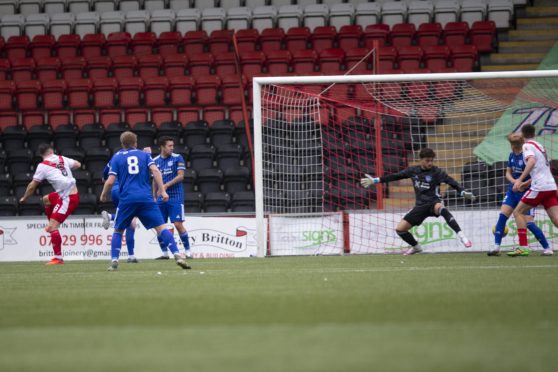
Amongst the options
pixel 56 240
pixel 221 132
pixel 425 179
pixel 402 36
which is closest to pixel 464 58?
pixel 402 36

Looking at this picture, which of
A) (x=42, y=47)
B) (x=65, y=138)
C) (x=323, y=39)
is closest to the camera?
(x=65, y=138)

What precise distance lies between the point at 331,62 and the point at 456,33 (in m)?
3.50

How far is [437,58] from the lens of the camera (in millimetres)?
21406

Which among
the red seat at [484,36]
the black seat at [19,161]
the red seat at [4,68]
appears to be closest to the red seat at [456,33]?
the red seat at [484,36]

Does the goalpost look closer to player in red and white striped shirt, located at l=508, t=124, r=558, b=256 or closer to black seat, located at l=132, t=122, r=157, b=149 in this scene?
player in red and white striped shirt, located at l=508, t=124, r=558, b=256

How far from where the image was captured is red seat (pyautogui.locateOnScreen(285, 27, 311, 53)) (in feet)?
75.8

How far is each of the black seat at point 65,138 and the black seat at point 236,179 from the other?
3.80 m

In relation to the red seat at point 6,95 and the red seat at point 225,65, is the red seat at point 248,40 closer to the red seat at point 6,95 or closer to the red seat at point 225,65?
the red seat at point 225,65

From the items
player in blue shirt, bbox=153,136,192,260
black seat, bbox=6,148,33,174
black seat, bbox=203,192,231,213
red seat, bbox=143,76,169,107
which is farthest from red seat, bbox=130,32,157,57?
player in blue shirt, bbox=153,136,192,260

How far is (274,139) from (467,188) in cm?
402

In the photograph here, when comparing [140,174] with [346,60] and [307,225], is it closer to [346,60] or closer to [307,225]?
[307,225]

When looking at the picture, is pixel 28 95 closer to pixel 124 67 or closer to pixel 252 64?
pixel 124 67

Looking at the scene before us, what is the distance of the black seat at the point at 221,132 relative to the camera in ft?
65.3

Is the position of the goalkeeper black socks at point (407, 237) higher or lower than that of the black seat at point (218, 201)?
lower
